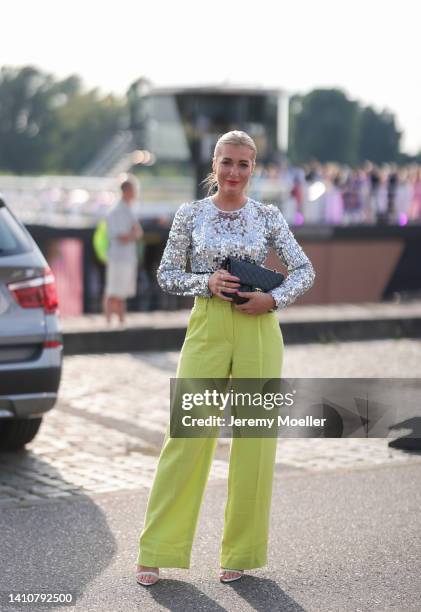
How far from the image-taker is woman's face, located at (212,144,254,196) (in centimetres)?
511

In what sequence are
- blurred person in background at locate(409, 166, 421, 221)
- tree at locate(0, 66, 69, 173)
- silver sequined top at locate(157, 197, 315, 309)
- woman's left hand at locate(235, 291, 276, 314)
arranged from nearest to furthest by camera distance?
1. woman's left hand at locate(235, 291, 276, 314)
2. silver sequined top at locate(157, 197, 315, 309)
3. blurred person in background at locate(409, 166, 421, 221)
4. tree at locate(0, 66, 69, 173)

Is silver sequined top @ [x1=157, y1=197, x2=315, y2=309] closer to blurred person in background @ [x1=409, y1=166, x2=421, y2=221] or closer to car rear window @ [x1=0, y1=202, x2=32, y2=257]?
car rear window @ [x1=0, y1=202, x2=32, y2=257]

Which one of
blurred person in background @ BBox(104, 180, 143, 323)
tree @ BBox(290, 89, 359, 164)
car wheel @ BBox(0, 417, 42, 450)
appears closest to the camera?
car wheel @ BBox(0, 417, 42, 450)

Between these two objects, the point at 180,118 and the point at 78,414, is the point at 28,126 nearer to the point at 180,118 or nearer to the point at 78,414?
the point at 180,118

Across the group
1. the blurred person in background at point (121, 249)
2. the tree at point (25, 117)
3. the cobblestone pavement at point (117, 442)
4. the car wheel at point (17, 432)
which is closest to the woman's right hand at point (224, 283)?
the cobblestone pavement at point (117, 442)

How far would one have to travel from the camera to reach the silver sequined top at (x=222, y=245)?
5164 millimetres

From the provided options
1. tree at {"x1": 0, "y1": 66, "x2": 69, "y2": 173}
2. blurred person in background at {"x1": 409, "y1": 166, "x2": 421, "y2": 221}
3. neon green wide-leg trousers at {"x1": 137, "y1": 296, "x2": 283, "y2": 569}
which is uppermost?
neon green wide-leg trousers at {"x1": 137, "y1": 296, "x2": 283, "y2": 569}

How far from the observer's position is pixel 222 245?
5164mm

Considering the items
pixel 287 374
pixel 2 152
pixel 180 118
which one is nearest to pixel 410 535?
pixel 287 374

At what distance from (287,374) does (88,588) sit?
24.2ft

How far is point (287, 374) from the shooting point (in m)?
12.5

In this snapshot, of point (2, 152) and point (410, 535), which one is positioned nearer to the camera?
point (410, 535)

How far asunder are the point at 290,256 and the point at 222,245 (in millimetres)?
290

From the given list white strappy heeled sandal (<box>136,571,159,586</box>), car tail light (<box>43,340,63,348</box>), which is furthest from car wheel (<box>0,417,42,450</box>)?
white strappy heeled sandal (<box>136,571,159,586</box>)
